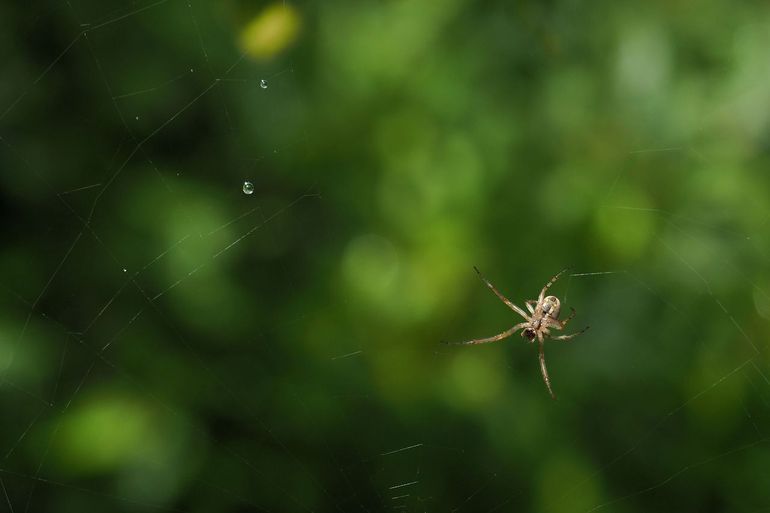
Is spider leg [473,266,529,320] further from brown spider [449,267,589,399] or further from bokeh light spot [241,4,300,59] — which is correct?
bokeh light spot [241,4,300,59]

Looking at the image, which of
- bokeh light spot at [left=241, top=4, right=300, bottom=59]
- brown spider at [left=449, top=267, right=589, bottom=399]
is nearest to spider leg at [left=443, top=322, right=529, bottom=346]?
brown spider at [left=449, top=267, right=589, bottom=399]

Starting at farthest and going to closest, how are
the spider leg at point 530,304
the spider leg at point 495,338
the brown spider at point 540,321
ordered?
the spider leg at point 530,304 < the brown spider at point 540,321 < the spider leg at point 495,338

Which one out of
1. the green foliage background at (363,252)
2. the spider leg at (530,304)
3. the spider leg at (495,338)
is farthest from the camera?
the spider leg at (530,304)

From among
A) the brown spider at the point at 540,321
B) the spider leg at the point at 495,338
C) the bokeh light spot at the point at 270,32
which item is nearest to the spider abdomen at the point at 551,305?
the brown spider at the point at 540,321

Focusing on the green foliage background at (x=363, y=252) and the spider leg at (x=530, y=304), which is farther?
the spider leg at (x=530, y=304)

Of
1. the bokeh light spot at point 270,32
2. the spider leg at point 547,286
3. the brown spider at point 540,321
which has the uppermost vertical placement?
the bokeh light spot at point 270,32

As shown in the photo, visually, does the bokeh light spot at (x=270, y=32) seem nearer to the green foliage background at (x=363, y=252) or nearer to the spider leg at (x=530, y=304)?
the green foliage background at (x=363, y=252)

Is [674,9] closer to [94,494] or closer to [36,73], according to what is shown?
[36,73]
